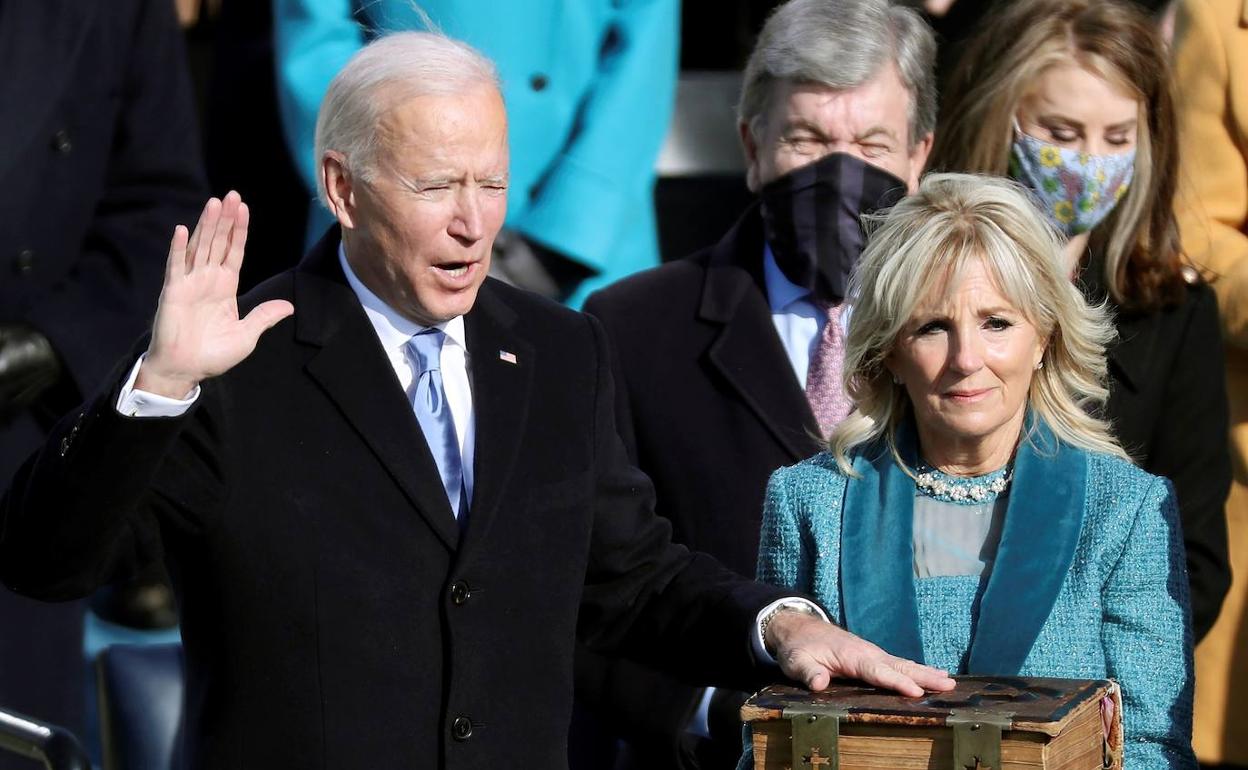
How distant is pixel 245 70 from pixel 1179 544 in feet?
9.35

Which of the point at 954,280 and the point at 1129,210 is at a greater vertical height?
the point at 954,280

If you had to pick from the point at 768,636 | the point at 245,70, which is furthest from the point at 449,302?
the point at 245,70

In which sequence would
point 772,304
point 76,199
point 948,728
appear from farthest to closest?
point 76,199 → point 772,304 → point 948,728

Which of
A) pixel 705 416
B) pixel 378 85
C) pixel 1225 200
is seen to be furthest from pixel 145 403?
pixel 1225 200

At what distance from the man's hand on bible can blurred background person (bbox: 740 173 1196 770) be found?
0.14 metres

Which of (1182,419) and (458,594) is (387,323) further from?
(1182,419)

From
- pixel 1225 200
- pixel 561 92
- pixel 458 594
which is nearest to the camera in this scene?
pixel 458 594

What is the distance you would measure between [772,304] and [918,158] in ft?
1.40

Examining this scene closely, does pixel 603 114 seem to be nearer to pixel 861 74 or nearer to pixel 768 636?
A: pixel 861 74

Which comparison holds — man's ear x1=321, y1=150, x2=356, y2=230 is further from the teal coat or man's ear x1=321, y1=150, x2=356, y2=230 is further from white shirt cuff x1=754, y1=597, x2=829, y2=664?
the teal coat

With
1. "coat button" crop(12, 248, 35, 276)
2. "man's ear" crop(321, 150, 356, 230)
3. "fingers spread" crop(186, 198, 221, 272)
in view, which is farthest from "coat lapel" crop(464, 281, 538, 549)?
"coat button" crop(12, 248, 35, 276)

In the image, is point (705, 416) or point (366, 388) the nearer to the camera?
point (366, 388)

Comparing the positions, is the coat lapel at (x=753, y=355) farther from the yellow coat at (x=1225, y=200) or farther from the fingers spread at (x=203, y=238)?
the fingers spread at (x=203, y=238)

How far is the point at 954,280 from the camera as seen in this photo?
3514 mm
